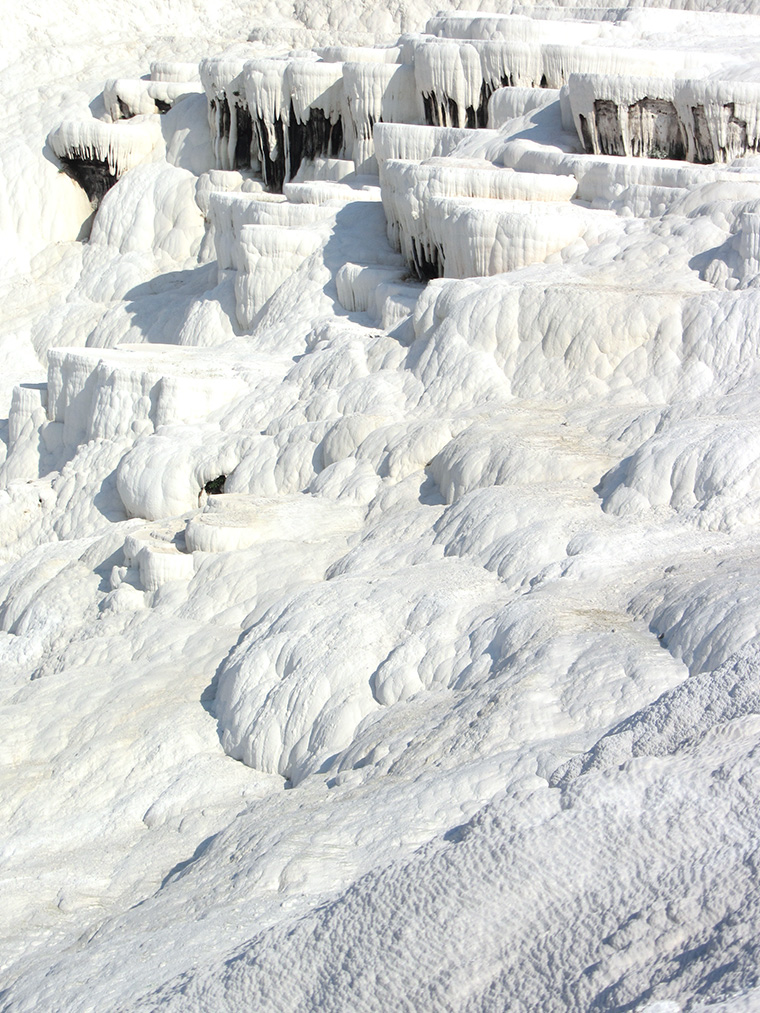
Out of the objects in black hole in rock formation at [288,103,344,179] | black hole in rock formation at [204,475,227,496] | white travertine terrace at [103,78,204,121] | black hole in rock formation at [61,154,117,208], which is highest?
white travertine terrace at [103,78,204,121]

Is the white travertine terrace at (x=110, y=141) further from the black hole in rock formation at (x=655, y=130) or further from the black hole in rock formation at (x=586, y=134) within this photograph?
the black hole in rock formation at (x=655, y=130)

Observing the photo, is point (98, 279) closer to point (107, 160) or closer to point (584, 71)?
point (107, 160)

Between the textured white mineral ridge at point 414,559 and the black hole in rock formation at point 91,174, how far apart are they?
Result: 2.65 meters

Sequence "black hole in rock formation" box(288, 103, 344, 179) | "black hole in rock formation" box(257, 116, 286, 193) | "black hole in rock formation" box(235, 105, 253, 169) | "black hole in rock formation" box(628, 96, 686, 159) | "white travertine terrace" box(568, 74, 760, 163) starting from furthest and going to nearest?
"black hole in rock formation" box(235, 105, 253, 169) < "black hole in rock formation" box(257, 116, 286, 193) < "black hole in rock formation" box(288, 103, 344, 179) < "black hole in rock formation" box(628, 96, 686, 159) < "white travertine terrace" box(568, 74, 760, 163)

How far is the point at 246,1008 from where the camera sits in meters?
4.16

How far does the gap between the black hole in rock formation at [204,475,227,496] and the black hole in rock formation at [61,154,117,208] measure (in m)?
11.9

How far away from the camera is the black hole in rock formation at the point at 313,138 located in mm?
18953

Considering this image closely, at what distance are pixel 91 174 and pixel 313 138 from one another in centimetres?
482

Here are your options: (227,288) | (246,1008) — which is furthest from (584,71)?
(246,1008)

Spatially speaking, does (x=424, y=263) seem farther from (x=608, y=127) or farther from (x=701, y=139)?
(x=701, y=139)

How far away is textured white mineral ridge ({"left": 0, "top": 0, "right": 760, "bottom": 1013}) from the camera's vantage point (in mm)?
4215

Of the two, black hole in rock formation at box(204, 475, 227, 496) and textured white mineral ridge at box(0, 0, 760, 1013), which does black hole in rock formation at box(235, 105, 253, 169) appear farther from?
black hole in rock formation at box(204, 475, 227, 496)

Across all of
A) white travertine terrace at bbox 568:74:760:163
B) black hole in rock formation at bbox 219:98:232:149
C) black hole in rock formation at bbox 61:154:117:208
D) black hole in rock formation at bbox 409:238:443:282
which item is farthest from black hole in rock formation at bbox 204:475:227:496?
black hole in rock formation at bbox 61:154:117:208

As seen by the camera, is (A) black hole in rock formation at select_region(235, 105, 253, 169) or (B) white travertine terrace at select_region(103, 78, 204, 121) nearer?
(A) black hole in rock formation at select_region(235, 105, 253, 169)
